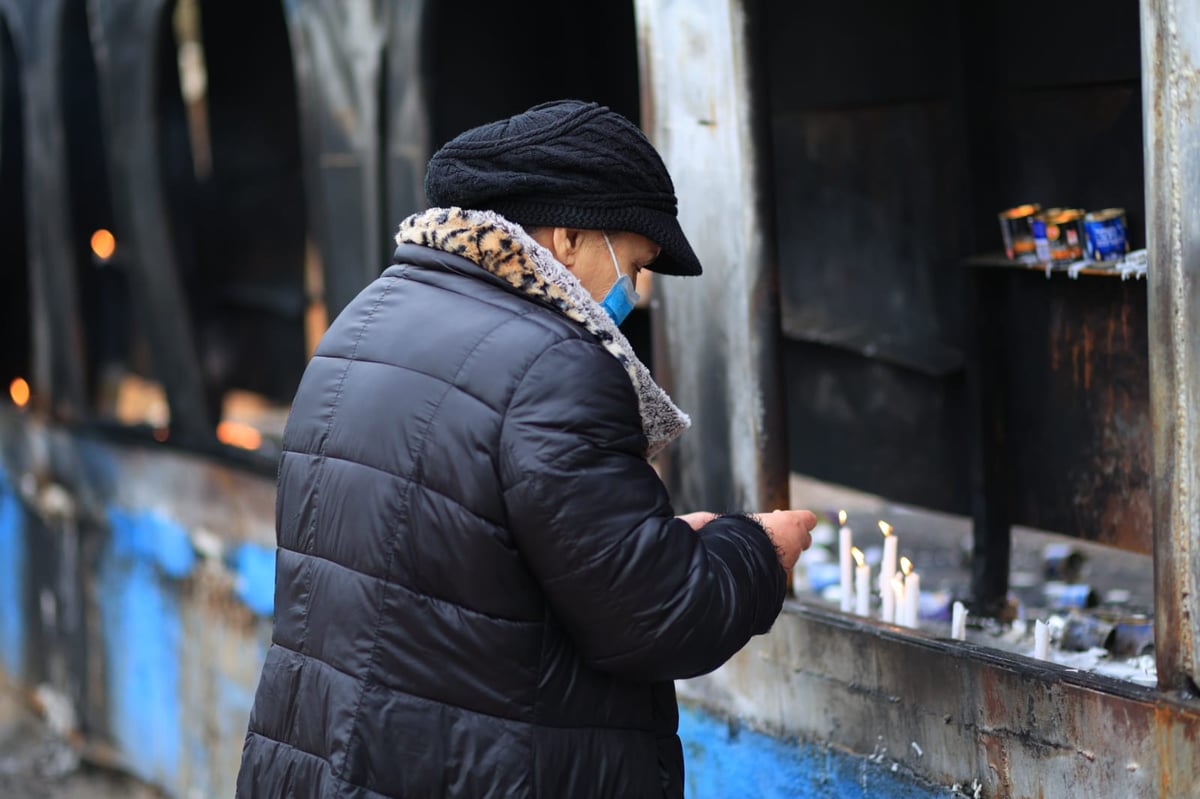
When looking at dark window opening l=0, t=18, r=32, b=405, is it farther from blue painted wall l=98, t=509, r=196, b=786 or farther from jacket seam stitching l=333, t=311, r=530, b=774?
jacket seam stitching l=333, t=311, r=530, b=774

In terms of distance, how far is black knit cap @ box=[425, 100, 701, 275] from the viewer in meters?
2.28

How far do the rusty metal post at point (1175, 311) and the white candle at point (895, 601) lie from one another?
37.6 inches

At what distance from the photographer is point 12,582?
305 inches

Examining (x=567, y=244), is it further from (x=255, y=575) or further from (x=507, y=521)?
(x=255, y=575)

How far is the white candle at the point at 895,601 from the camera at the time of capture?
3670mm

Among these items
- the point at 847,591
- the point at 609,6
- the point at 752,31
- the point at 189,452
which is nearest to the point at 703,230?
the point at 752,31

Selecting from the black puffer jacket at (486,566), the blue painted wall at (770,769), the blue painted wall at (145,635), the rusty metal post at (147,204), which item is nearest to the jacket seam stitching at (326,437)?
the black puffer jacket at (486,566)

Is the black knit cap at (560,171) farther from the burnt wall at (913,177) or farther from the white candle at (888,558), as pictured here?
the burnt wall at (913,177)

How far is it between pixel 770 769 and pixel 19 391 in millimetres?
5776

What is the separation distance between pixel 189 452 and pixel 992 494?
11.2 ft

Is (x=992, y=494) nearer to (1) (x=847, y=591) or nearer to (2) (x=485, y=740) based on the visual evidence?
(1) (x=847, y=591)

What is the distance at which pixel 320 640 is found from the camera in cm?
240

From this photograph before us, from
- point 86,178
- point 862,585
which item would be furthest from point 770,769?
point 86,178

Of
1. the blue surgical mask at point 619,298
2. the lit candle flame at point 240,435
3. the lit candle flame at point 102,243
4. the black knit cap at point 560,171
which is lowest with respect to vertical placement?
the lit candle flame at point 240,435
